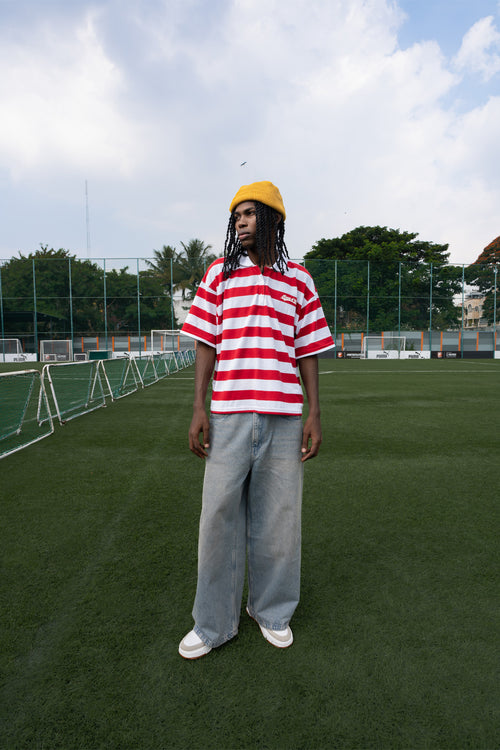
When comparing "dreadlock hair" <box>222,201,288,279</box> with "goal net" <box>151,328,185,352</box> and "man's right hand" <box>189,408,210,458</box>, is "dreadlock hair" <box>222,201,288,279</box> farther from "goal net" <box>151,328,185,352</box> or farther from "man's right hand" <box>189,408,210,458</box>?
"goal net" <box>151,328,185,352</box>

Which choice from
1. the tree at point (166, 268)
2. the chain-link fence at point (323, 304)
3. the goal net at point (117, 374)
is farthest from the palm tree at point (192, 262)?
the goal net at point (117, 374)

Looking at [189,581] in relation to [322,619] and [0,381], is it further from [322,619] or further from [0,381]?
[0,381]

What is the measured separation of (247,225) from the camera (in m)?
1.80

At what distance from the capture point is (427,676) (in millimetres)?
1717

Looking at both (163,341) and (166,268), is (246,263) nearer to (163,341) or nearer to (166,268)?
(163,341)

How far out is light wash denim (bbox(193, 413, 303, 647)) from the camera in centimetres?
178

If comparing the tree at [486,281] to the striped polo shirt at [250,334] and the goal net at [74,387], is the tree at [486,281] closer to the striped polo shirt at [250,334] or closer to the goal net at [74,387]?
the goal net at [74,387]

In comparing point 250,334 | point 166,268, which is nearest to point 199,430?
point 250,334

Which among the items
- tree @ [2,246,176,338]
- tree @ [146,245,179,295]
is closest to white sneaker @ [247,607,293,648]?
tree @ [2,246,176,338]

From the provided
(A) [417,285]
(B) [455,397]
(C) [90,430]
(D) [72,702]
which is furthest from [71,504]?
(A) [417,285]

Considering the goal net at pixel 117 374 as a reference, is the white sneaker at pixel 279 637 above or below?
below

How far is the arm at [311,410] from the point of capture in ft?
6.13

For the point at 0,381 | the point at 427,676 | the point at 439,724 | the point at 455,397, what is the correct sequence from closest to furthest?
1. the point at 439,724
2. the point at 427,676
3. the point at 0,381
4. the point at 455,397

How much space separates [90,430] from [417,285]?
32070mm
